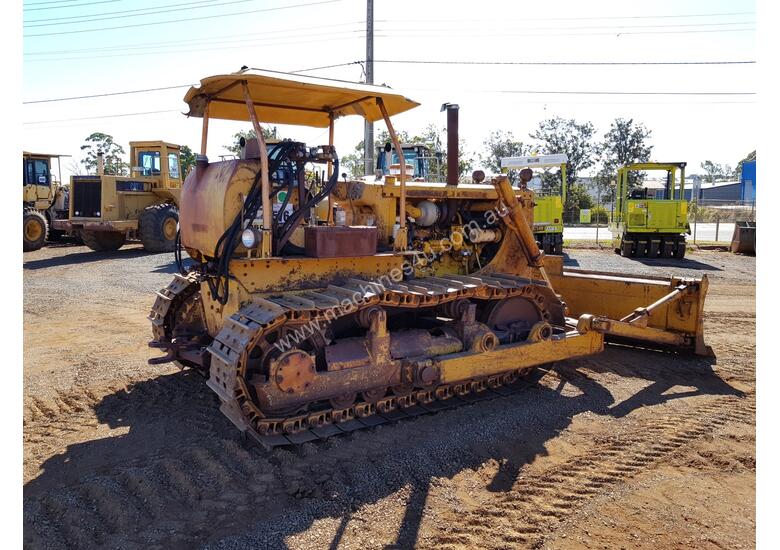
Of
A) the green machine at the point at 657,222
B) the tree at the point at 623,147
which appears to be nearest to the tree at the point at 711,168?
the tree at the point at 623,147

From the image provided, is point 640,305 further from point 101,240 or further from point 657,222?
point 101,240

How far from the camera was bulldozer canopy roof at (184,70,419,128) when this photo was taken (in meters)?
4.78

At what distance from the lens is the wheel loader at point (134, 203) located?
59.5 ft

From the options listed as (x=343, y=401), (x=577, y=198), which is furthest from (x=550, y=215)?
(x=577, y=198)

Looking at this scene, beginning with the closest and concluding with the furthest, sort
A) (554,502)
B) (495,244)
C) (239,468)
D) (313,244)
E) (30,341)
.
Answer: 1. (554,502)
2. (239,468)
3. (313,244)
4. (495,244)
5. (30,341)

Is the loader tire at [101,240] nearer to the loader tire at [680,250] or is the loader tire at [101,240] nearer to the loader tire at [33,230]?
the loader tire at [33,230]

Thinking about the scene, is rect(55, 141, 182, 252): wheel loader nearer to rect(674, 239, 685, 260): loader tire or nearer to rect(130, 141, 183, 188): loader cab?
rect(130, 141, 183, 188): loader cab

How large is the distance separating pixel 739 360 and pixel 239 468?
20.1ft

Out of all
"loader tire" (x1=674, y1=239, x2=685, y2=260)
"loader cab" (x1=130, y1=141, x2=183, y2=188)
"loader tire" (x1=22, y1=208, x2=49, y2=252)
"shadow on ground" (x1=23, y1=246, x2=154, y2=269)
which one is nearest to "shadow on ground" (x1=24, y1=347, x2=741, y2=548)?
"shadow on ground" (x1=23, y1=246, x2=154, y2=269)

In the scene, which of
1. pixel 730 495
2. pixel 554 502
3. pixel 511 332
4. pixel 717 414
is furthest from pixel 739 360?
pixel 554 502

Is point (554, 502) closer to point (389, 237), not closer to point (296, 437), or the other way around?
point (296, 437)

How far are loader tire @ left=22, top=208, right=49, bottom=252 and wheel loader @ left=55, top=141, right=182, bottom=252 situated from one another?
554mm

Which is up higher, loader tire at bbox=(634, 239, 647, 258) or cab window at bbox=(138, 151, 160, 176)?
cab window at bbox=(138, 151, 160, 176)

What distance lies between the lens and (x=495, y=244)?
677 cm
